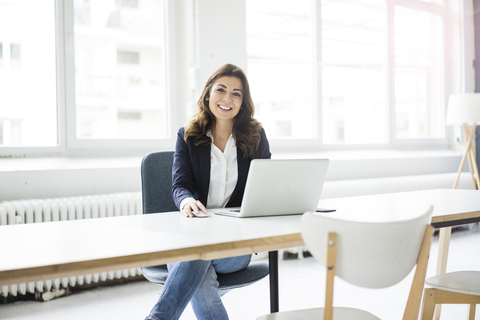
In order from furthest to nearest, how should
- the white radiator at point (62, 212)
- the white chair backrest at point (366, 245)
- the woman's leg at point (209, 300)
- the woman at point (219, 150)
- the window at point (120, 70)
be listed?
the window at point (120, 70), the white radiator at point (62, 212), the woman at point (219, 150), the woman's leg at point (209, 300), the white chair backrest at point (366, 245)

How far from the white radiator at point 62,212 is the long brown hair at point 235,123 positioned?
43.7 inches

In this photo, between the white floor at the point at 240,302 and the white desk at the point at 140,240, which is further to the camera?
the white floor at the point at 240,302

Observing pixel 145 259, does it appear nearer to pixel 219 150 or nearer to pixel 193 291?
pixel 193 291

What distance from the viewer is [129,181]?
10.4 feet

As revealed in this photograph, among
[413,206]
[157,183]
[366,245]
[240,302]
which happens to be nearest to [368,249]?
[366,245]

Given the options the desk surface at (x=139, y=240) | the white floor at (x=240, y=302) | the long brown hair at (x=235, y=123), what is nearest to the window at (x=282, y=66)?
the white floor at (x=240, y=302)

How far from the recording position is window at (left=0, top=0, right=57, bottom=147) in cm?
295

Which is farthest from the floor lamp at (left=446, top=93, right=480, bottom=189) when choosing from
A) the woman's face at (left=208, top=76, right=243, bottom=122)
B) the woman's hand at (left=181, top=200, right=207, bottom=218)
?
the woman's hand at (left=181, top=200, right=207, bottom=218)

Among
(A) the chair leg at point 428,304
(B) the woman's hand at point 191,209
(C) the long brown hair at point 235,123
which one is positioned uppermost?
(C) the long brown hair at point 235,123

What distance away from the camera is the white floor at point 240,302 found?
246 cm

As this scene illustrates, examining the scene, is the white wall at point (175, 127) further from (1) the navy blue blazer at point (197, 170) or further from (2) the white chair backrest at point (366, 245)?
(2) the white chair backrest at point (366, 245)

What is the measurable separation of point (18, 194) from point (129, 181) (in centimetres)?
71

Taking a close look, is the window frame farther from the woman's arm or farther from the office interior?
the woman's arm

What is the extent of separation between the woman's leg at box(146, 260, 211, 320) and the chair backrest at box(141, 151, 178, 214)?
546 mm
